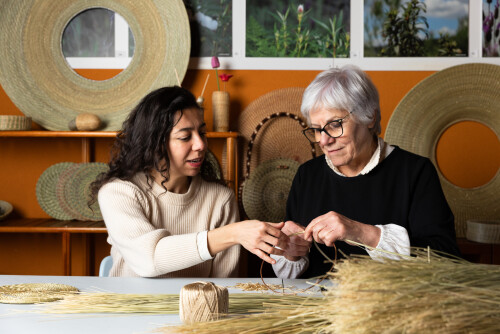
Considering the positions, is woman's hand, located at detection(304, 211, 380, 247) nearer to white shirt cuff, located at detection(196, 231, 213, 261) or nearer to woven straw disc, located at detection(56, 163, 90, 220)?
white shirt cuff, located at detection(196, 231, 213, 261)

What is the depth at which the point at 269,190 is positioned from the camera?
330cm

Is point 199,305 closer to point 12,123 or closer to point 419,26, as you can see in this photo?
point 12,123

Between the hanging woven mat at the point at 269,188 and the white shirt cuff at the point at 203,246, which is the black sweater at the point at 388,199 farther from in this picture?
the hanging woven mat at the point at 269,188

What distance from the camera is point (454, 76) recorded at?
3189 mm

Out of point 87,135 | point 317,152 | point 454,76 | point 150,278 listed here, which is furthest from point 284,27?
point 150,278

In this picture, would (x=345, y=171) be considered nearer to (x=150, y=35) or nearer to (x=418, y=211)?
(x=418, y=211)

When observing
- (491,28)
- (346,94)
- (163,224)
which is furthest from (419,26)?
(163,224)

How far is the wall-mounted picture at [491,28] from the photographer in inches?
130

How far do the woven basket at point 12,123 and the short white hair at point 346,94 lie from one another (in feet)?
6.10

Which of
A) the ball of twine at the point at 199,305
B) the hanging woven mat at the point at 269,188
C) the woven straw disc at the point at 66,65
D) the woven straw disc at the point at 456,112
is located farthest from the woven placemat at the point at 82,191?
the ball of twine at the point at 199,305

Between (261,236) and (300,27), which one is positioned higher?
(300,27)

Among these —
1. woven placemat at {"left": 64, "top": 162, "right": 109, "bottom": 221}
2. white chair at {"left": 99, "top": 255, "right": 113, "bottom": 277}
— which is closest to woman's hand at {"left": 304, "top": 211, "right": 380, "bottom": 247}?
white chair at {"left": 99, "top": 255, "right": 113, "bottom": 277}

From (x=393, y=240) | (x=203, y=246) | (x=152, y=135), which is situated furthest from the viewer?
(x=152, y=135)

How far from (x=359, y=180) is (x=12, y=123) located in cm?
206
